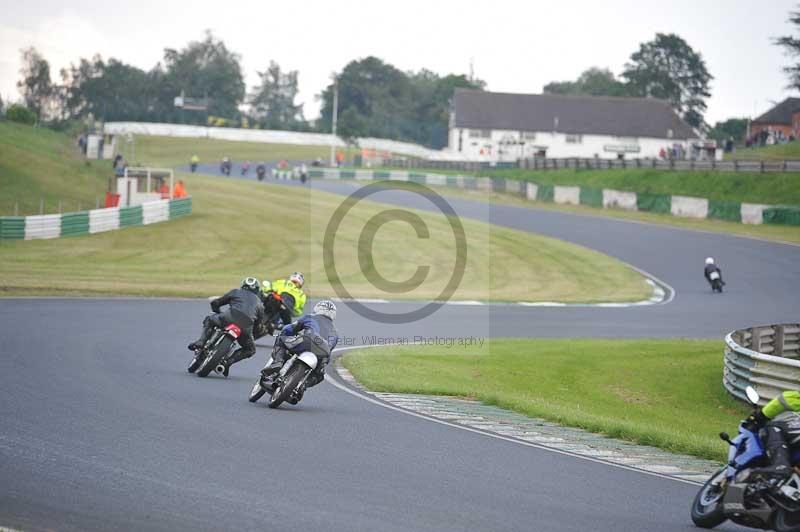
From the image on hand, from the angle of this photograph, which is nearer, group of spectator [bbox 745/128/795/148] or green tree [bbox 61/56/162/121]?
group of spectator [bbox 745/128/795/148]

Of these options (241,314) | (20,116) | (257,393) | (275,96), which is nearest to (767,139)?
(20,116)

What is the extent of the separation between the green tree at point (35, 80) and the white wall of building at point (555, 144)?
234 feet

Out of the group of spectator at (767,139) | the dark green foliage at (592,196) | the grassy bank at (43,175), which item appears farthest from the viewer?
the group of spectator at (767,139)

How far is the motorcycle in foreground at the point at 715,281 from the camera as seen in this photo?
36688 millimetres

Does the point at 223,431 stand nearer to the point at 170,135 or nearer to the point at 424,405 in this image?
the point at 424,405

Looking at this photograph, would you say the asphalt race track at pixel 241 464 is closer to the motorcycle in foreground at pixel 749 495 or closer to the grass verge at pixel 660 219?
the motorcycle in foreground at pixel 749 495

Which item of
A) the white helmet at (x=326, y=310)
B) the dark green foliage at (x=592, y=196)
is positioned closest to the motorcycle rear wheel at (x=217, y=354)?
the white helmet at (x=326, y=310)

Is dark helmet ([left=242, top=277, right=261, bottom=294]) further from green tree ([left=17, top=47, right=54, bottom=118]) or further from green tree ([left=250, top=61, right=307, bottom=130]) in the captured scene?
green tree ([left=250, top=61, right=307, bottom=130])

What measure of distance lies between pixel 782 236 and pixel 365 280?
2439 centimetres

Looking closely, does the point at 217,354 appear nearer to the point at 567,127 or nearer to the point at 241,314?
the point at 241,314

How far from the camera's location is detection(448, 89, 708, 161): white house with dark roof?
113625 mm

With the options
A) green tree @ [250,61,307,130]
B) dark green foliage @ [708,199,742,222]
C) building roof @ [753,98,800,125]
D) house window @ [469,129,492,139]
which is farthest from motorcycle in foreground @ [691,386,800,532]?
green tree @ [250,61,307,130]

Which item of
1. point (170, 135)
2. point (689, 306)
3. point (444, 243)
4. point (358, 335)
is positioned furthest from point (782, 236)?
point (170, 135)

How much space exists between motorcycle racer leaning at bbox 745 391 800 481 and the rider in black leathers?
8.31m
